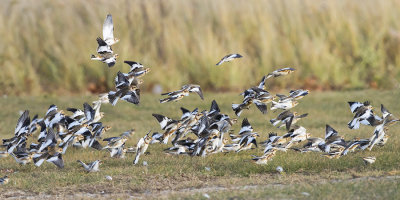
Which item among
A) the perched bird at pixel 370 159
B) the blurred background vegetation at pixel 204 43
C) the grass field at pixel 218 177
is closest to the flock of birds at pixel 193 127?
the perched bird at pixel 370 159

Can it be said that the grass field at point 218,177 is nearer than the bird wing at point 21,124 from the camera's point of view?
Yes

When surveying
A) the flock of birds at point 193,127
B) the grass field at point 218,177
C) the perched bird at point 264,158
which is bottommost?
the grass field at point 218,177

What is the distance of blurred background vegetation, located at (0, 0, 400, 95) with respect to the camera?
1748 cm

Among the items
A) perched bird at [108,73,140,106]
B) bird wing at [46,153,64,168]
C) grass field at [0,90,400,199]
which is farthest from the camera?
perched bird at [108,73,140,106]

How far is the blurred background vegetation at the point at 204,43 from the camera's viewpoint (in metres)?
17.5

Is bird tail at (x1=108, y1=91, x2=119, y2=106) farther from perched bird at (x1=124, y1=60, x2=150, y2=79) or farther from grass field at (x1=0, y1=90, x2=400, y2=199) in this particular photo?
grass field at (x1=0, y1=90, x2=400, y2=199)

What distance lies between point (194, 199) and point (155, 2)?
12836 mm

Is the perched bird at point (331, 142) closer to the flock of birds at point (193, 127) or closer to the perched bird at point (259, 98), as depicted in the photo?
the flock of birds at point (193, 127)

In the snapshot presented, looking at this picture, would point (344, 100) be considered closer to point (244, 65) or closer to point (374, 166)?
point (244, 65)

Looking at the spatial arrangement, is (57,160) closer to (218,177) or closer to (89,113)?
(89,113)

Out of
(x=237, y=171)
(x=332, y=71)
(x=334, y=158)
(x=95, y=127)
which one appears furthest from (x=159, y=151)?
(x=332, y=71)

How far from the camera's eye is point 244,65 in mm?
17734

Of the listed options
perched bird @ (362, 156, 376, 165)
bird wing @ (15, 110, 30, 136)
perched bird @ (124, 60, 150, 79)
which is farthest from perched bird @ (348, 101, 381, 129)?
bird wing @ (15, 110, 30, 136)

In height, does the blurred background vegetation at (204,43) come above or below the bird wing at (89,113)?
above
